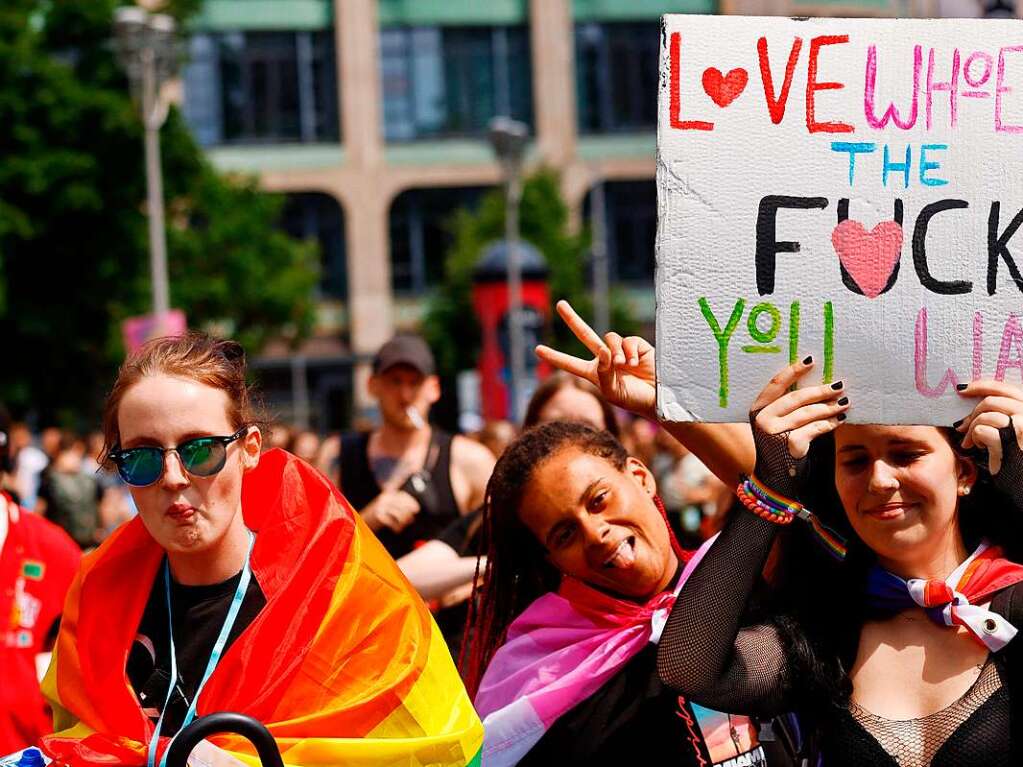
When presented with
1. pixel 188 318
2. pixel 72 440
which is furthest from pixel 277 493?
pixel 188 318

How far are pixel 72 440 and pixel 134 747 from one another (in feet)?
41.7

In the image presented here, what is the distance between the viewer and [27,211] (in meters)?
23.8

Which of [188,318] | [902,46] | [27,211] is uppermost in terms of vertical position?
[902,46]

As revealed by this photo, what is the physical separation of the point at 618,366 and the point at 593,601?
486 millimetres

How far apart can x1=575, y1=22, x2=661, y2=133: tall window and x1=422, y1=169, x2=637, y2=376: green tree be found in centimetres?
666

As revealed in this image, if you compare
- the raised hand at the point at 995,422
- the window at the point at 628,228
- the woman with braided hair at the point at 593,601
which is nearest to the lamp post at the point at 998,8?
the woman with braided hair at the point at 593,601

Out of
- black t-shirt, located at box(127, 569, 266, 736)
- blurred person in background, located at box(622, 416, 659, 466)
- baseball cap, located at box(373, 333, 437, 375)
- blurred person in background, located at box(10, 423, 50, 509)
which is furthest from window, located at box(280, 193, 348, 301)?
black t-shirt, located at box(127, 569, 266, 736)

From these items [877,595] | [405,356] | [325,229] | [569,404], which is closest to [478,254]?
[325,229]

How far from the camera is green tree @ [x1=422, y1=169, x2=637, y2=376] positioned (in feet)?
119

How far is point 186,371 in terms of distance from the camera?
316cm

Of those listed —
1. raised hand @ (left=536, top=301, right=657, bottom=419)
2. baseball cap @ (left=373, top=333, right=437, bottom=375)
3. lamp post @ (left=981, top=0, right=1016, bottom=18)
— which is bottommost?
baseball cap @ (left=373, top=333, right=437, bottom=375)

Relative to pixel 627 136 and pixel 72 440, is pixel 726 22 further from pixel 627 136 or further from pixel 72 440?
pixel 627 136

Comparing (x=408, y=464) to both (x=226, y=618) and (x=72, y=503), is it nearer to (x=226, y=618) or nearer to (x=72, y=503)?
(x=226, y=618)

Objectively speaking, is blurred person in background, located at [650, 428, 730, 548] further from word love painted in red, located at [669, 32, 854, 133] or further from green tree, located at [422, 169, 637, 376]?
green tree, located at [422, 169, 637, 376]
